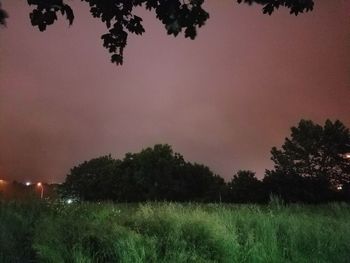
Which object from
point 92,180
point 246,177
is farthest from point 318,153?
point 92,180

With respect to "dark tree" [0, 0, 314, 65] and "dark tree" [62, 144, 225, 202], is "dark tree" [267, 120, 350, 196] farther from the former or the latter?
"dark tree" [0, 0, 314, 65]

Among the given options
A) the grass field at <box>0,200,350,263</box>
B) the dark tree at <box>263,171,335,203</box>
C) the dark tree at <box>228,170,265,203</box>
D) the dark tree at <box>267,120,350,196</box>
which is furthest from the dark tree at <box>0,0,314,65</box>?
the dark tree at <box>267,120,350,196</box>

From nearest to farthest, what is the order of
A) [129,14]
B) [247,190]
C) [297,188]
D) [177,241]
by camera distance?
[129,14] → [177,241] → [297,188] → [247,190]

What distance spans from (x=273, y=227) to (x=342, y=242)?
224 centimetres

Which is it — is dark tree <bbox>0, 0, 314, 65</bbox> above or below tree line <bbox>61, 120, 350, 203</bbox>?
below

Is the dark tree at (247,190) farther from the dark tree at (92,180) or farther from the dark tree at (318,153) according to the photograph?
the dark tree at (92,180)

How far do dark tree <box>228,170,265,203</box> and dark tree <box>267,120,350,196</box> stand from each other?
7.14 m

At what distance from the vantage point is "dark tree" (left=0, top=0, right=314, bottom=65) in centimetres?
502

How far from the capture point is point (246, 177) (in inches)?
2363

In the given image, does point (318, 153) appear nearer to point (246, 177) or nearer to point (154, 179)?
point (246, 177)

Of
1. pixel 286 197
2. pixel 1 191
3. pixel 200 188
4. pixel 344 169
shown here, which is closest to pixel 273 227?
pixel 1 191

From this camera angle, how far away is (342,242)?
10.7 m

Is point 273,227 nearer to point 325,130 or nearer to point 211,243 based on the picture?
point 211,243

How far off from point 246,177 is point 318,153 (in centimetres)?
1310
